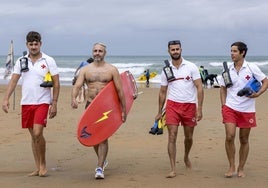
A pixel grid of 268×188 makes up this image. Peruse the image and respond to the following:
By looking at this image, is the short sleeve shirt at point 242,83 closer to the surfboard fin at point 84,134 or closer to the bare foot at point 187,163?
the bare foot at point 187,163

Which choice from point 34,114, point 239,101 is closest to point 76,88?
point 34,114

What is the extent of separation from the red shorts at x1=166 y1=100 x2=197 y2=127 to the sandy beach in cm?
70

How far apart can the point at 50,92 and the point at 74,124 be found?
5407 mm

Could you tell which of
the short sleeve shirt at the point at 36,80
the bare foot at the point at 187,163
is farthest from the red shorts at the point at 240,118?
the short sleeve shirt at the point at 36,80

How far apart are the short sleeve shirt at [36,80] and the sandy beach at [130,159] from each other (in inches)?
40.3

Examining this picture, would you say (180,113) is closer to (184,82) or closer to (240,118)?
(184,82)

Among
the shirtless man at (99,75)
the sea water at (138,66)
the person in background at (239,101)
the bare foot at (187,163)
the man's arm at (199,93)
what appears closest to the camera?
the person in background at (239,101)

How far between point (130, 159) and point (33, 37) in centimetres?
257

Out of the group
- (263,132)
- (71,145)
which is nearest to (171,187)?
(71,145)

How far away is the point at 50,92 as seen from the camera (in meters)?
6.54

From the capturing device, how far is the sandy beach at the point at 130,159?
6184mm

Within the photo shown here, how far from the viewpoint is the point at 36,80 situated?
646cm

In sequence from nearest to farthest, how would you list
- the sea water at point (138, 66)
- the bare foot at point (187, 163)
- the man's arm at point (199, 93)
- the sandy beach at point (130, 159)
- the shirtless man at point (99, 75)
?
the sandy beach at point (130, 159) < the shirtless man at point (99, 75) < the man's arm at point (199, 93) < the bare foot at point (187, 163) < the sea water at point (138, 66)

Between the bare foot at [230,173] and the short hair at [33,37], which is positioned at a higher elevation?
the short hair at [33,37]
